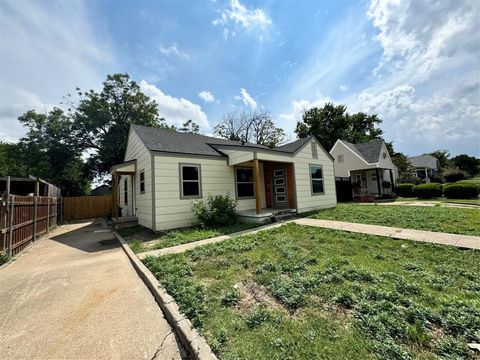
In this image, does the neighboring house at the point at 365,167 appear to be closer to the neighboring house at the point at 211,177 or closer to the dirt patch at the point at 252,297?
the neighboring house at the point at 211,177

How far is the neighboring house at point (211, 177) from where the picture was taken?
839 centimetres

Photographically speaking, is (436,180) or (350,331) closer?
(350,331)

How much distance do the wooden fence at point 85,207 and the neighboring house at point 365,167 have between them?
2155cm

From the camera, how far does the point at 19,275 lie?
15.3 feet

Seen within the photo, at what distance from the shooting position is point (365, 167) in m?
20.6

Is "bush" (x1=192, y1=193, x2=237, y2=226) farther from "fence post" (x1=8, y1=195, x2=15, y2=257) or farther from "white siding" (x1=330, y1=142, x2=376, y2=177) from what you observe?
"white siding" (x1=330, y1=142, x2=376, y2=177)

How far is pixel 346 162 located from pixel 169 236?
21145 mm

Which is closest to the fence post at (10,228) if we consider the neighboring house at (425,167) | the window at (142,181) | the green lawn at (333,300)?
the window at (142,181)

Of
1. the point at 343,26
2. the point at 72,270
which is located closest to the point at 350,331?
the point at 72,270

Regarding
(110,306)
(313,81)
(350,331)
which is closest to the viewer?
(350,331)

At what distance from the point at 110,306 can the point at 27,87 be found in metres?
11.0

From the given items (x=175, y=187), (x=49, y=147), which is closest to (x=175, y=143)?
(x=175, y=187)

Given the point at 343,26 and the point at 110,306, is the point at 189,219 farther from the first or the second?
the point at 343,26

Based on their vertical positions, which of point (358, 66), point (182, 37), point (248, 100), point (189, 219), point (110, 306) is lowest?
point (110, 306)
